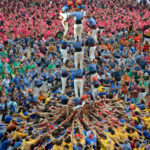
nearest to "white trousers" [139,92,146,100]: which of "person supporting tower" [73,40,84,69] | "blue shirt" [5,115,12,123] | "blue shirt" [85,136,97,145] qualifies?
"person supporting tower" [73,40,84,69]

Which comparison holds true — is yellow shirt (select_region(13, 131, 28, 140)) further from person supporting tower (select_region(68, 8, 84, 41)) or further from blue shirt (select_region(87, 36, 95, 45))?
blue shirt (select_region(87, 36, 95, 45))

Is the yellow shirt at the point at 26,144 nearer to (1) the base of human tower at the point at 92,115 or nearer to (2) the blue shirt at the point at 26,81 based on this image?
(1) the base of human tower at the point at 92,115

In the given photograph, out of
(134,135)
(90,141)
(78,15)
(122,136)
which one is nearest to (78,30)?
(78,15)

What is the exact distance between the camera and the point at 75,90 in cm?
855

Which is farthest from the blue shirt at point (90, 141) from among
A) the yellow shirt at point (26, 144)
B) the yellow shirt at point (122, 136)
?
the yellow shirt at point (26, 144)

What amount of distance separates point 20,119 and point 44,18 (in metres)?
11.5

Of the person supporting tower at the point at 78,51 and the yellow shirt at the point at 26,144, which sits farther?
the person supporting tower at the point at 78,51

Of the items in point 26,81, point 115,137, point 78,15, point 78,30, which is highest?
point 78,15

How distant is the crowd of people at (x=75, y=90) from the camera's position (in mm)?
7738

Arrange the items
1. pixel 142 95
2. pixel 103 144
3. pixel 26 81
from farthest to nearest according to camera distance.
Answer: pixel 26 81 → pixel 142 95 → pixel 103 144

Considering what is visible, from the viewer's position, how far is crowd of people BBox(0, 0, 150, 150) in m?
7.74

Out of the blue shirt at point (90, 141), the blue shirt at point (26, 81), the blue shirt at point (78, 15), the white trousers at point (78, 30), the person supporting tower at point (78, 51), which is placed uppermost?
the blue shirt at point (78, 15)

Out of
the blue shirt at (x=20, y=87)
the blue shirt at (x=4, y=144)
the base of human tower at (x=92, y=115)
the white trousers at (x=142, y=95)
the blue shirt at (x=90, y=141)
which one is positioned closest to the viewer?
the blue shirt at (x=90, y=141)

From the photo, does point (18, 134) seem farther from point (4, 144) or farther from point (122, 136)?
point (122, 136)
